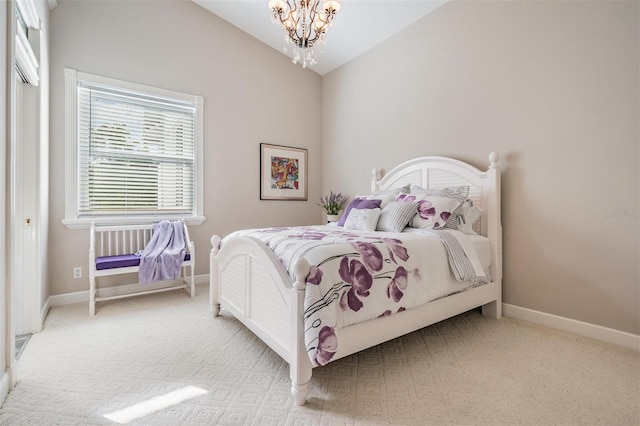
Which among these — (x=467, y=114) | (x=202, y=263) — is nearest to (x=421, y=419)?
(x=467, y=114)

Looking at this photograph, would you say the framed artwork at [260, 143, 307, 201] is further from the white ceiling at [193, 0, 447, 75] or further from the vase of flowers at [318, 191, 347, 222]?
the white ceiling at [193, 0, 447, 75]

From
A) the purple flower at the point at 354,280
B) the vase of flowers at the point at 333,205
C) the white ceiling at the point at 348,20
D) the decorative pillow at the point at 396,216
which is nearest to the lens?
the purple flower at the point at 354,280

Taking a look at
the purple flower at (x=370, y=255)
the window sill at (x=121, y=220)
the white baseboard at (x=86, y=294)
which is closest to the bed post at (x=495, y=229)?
the purple flower at (x=370, y=255)

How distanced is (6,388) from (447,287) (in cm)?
256

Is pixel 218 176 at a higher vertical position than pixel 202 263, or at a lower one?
higher

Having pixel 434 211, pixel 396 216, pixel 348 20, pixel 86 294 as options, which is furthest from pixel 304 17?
pixel 86 294

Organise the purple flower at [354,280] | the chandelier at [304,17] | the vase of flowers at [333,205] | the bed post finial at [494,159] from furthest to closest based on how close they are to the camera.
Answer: the vase of flowers at [333,205]
the bed post finial at [494,159]
the chandelier at [304,17]
the purple flower at [354,280]

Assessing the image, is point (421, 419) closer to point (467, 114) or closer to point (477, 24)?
point (467, 114)

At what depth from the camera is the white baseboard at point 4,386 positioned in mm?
1454

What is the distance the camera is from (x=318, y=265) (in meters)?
1.52

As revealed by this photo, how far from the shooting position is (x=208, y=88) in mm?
3693

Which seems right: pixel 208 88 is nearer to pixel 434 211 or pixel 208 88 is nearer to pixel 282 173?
pixel 282 173

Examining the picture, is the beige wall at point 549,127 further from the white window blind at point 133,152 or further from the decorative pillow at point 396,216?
the white window blind at point 133,152

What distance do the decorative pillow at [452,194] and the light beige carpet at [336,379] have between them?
856mm
